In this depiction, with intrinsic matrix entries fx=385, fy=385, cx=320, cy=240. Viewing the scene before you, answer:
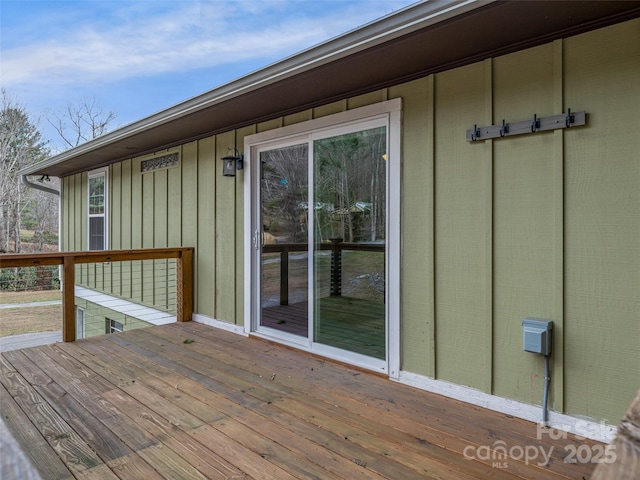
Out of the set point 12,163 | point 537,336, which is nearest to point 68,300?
point 537,336

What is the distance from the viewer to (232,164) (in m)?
4.05

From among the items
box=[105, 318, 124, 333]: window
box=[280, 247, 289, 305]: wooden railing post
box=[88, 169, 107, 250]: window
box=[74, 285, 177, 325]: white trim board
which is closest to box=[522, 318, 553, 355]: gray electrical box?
box=[280, 247, 289, 305]: wooden railing post

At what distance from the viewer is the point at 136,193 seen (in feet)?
18.7

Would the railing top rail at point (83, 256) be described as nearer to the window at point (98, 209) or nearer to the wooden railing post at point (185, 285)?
the wooden railing post at point (185, 285)

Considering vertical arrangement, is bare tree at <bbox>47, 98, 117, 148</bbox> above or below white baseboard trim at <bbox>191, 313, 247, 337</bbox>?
above

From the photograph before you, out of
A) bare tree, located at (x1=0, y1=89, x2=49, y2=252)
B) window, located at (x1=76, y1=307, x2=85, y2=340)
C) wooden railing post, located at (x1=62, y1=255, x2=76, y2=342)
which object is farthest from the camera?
bare tree, located at (x1=0, y1=89, x2=49, y2=252)

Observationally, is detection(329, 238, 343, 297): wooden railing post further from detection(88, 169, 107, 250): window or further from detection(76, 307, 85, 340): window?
detection(76, 307, 85, 340): window

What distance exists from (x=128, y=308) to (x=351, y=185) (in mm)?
4415

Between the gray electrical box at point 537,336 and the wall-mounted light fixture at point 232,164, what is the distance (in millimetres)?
2996

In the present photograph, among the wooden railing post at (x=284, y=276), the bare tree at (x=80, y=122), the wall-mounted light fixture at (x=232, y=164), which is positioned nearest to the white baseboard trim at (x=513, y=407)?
the wooden railing post at (x=284, y=276)

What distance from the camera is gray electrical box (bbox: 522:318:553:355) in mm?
2088

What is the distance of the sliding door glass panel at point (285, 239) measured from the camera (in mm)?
3463

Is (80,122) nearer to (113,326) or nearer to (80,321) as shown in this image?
(80,321)

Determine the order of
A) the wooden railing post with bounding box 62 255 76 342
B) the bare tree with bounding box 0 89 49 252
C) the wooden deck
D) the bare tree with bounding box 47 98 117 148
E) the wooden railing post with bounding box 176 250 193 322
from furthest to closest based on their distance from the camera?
the bare tree with bounding box 47 98 117 148 → the bare tree with bounding box 0 89 49 252 → the wooden railing post with bounding box 176 250 193 322 → the wooden railing post with bounding box 62 255 76 342 → the wooden deck
